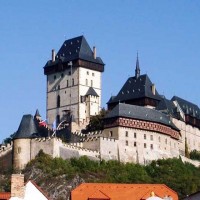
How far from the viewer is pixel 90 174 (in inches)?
3991

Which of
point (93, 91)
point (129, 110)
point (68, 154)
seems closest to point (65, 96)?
point (93, 91)

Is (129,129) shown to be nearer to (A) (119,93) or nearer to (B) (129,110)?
(B) (129,110)

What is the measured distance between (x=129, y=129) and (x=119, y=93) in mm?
14675

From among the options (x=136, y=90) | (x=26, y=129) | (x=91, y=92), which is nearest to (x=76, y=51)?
(x=91, y=92)

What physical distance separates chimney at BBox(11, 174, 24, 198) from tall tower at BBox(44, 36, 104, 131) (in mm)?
84354

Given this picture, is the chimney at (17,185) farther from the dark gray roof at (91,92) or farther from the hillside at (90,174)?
the dark gray roof at (91,92)

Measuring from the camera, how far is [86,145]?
109 metres

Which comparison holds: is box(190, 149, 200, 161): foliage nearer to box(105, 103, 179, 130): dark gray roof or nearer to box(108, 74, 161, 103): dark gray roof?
box(105, 103, 179, 130): dark gray roof

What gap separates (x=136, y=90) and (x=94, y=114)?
24.4 ft

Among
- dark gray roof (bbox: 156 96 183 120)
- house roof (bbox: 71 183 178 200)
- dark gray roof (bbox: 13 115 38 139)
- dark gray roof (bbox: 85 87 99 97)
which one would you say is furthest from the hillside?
house roof (bbox: 71 183 178 200)

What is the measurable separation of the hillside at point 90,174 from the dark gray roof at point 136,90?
17.4 metres

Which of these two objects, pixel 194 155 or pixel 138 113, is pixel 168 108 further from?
pixel 138 113

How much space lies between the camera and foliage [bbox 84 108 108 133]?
117 metres

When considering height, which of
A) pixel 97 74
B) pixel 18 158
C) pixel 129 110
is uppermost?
A: pixel 97 74
